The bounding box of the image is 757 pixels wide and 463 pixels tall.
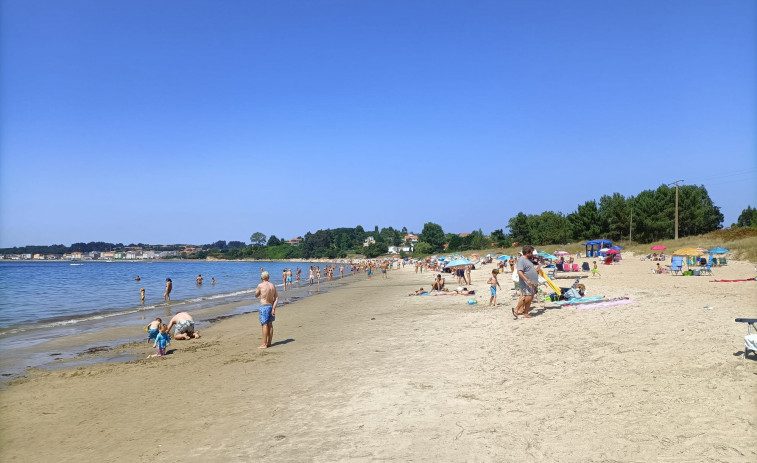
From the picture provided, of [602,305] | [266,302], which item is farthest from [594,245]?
[266,302]

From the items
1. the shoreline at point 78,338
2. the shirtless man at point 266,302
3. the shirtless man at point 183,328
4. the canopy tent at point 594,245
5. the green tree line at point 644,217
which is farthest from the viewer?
the green tree line at point 644,217

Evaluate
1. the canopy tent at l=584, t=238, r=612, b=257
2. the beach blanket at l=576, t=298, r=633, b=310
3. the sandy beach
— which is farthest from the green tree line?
the sandy beach

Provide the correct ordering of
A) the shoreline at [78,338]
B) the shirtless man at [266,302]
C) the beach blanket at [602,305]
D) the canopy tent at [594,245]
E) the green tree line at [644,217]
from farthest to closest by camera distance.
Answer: the green tree line at [644,217] → the canopy tent at [594,245] → the beach blanket at [602,305] → the shoreline at [78,338] → the shirtless man at [266,302]

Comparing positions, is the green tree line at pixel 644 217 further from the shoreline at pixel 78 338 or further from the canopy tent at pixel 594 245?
the shoreline at pixel 78 338

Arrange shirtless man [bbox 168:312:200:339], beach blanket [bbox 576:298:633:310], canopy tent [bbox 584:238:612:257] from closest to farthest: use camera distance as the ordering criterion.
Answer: beach blanket [bbox 576:298:633:310]
shirtless man [bbox 168:312:200:339]
canopy tent [bbox 584:238:612:257]

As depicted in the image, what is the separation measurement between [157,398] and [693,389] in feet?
23.0

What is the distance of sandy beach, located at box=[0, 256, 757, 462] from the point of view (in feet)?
14.0

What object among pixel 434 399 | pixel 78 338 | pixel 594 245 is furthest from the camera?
pixel 594 245

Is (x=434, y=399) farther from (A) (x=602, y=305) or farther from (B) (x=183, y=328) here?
(B) (x=183, y=328)

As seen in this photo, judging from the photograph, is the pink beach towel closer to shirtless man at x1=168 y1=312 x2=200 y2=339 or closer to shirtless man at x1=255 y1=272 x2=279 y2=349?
shirtless man at x1=255 y1=272 x2=279 y2=349

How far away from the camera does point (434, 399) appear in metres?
5.69

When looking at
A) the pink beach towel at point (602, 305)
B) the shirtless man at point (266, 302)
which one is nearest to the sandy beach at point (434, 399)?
the shirtless man at point (266, 302)

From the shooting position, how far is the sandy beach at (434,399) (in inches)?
169

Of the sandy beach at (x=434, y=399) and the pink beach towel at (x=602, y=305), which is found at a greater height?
the pink beach towel at (x=602, y=305)
